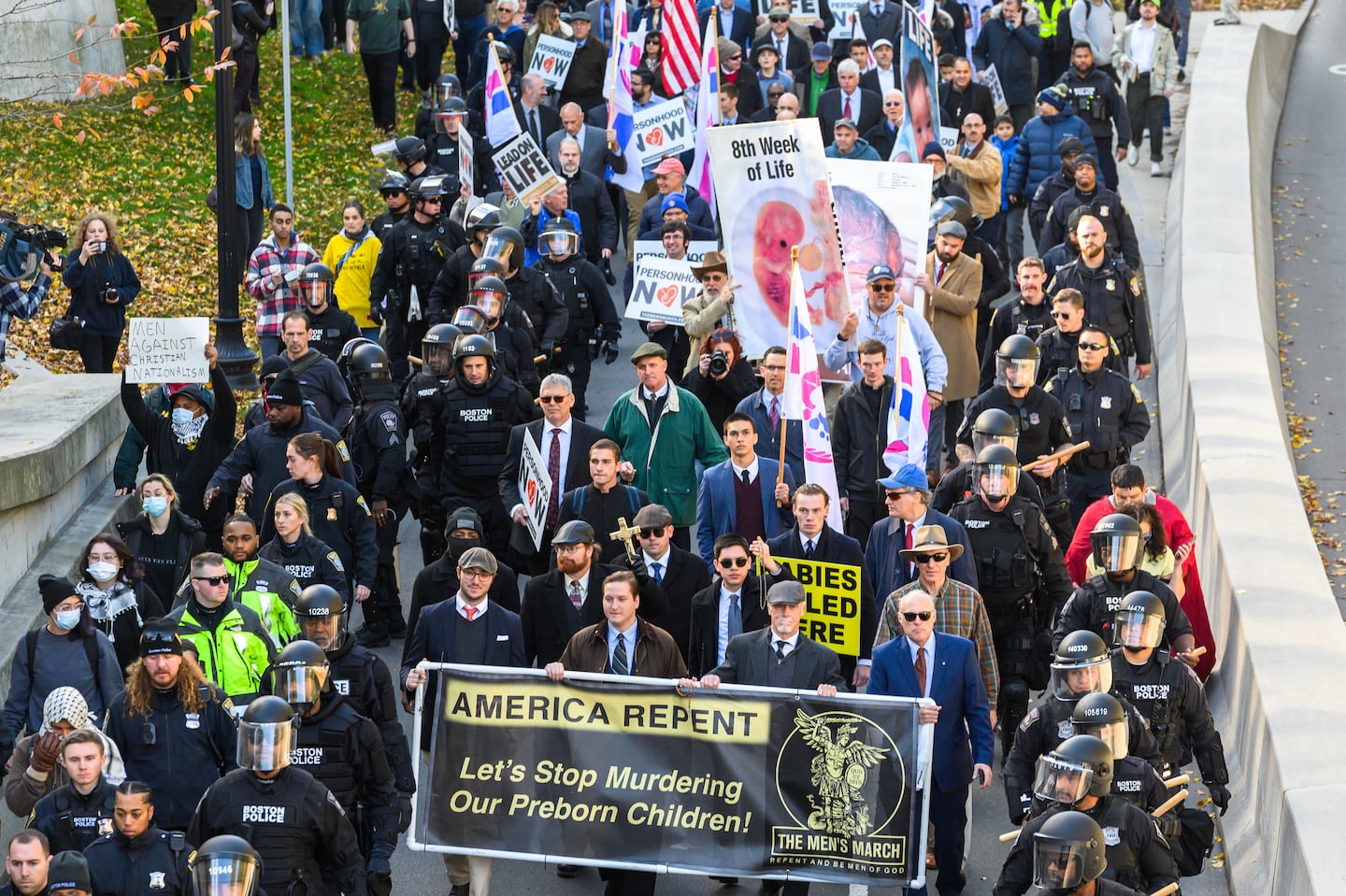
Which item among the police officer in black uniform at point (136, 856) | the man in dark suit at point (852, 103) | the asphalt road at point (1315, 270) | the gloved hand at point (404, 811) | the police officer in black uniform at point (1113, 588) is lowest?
the asphalt road at point (1315, 270)

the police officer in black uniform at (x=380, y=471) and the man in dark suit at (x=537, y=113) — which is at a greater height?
the man in dark suit at (x=537, y=113)

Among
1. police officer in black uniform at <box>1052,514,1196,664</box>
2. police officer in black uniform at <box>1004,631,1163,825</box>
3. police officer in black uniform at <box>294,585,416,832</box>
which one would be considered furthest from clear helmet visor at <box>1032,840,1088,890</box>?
police officer in black uniform at <box>294,585,416,832</box>

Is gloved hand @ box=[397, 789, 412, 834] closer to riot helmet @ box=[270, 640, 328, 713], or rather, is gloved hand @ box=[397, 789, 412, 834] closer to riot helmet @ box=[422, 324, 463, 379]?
riot helmet @ box=[270, 640, 328, 713]

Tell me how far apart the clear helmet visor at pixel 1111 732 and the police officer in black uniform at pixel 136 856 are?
152 inches

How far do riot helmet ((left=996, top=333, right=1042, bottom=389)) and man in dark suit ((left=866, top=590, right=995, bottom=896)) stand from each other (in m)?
3.25

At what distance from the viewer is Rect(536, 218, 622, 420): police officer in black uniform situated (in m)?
15.7

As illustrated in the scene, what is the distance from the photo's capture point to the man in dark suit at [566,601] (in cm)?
1101

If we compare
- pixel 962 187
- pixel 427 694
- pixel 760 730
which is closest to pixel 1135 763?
pixel 760 730

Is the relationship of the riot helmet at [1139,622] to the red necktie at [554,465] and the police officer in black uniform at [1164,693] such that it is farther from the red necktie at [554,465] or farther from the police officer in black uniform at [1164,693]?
the red necktie at [554,465]

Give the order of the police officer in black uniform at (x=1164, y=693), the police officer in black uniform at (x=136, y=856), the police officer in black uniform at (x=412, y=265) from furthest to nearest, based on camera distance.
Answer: the police officer in black uniform at (x=412, y=265) → the police officer in black uniform at (x=1164, y=693) → the police officer in black uniform at (x=136, y=856)

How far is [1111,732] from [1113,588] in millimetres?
1862

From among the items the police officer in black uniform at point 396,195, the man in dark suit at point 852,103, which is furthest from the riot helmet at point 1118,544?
the man in dark suit at point 852,103

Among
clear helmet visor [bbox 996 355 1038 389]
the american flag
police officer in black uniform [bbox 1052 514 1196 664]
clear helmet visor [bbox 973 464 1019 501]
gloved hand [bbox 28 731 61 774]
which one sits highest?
the american flag

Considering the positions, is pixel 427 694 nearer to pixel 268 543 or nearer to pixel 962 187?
pixel 268 543
